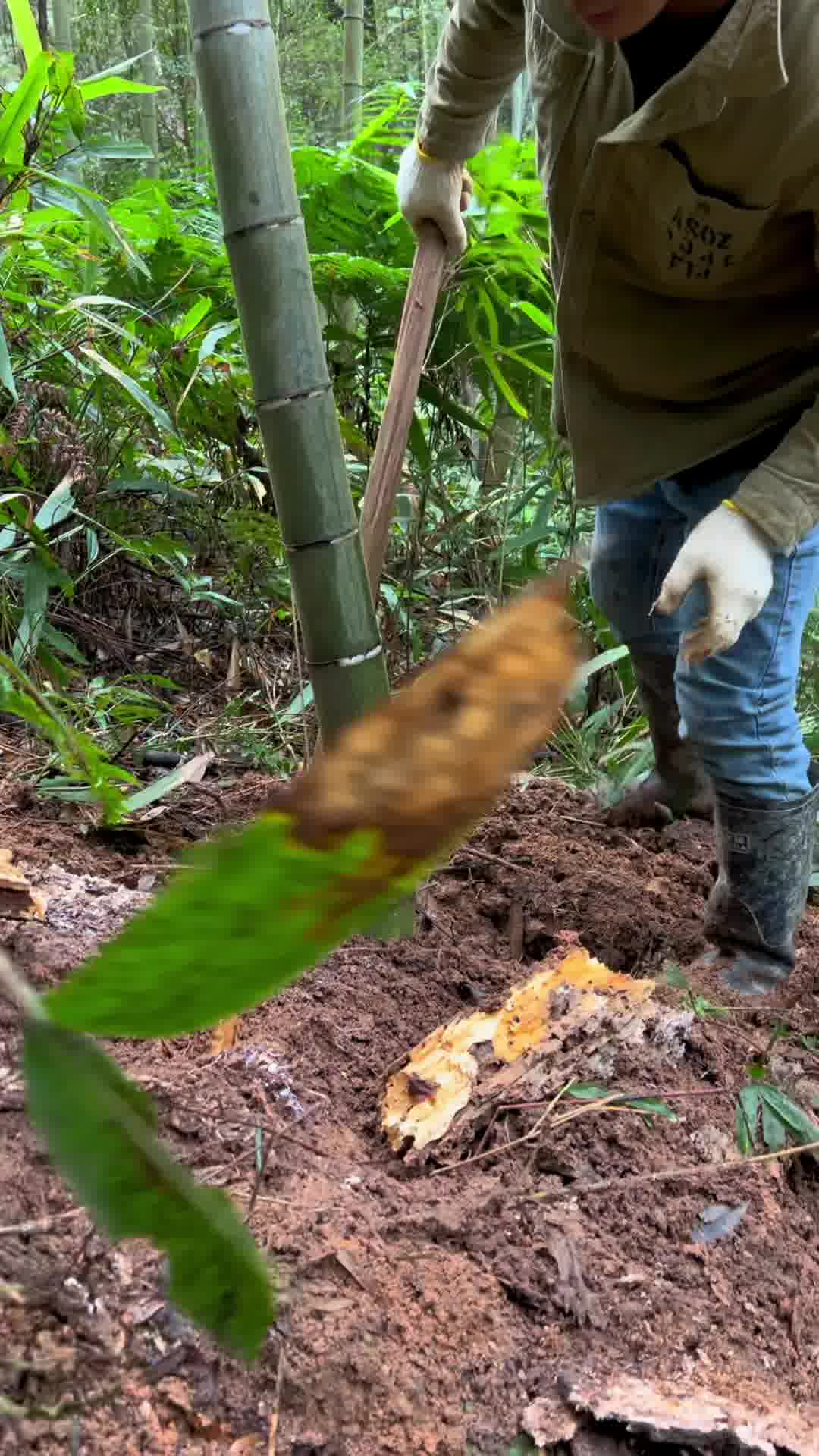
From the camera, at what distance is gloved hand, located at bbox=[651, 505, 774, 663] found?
3.72 feet

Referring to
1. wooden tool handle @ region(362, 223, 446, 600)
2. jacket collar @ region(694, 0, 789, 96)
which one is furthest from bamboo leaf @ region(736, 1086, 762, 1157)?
jacket collar @ region(694, 0, 789, 96)

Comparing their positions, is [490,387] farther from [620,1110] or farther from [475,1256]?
[475,1256]

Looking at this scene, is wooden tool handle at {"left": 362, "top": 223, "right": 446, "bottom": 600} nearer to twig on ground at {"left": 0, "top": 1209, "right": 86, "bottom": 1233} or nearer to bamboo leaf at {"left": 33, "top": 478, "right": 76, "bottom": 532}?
bamboo leaf at {"left": 33, "top": 478, "right": 76, "bottom": 532}

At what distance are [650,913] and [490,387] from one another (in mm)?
1036

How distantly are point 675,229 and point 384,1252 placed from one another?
108cm

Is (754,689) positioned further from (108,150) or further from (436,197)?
(108,150)

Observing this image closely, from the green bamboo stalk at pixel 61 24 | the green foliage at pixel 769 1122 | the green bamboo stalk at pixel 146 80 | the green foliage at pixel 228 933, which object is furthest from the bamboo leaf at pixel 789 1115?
the green bamboo stalk at pixel 146 80

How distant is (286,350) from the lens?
1042 mm

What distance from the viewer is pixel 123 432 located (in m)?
2.02

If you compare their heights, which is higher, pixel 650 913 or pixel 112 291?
pixel 112 291

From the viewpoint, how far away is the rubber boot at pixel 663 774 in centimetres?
167

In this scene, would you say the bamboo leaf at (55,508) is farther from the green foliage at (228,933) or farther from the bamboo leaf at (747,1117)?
the green foliage at (228,933)

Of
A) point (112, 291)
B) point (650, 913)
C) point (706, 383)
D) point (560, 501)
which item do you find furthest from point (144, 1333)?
point (112, 291)

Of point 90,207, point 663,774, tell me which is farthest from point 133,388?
point 663,774
